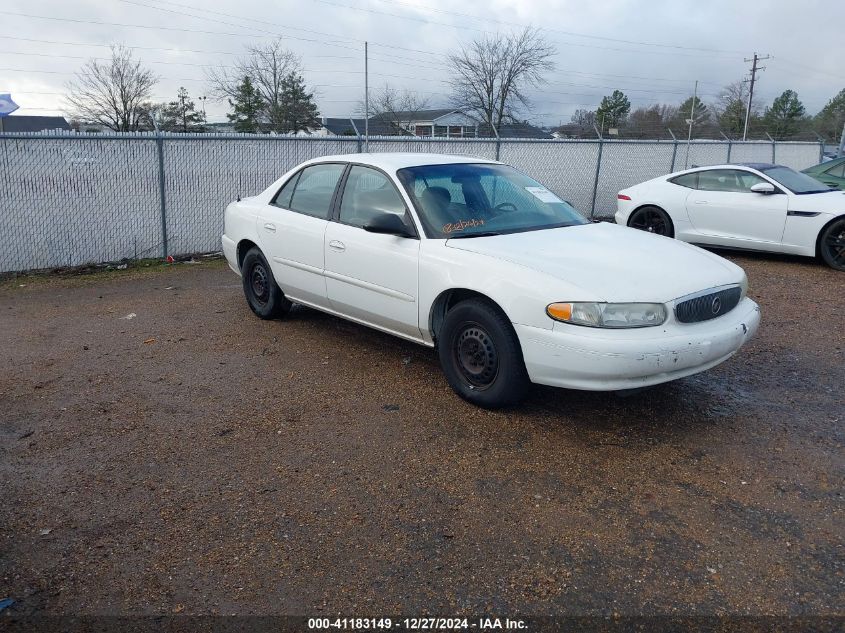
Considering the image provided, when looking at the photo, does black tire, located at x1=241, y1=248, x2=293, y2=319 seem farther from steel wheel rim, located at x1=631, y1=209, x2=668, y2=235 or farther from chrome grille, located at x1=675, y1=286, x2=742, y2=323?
steel wheel rim, located at x1=631, y1=209, x2=668, y2=235

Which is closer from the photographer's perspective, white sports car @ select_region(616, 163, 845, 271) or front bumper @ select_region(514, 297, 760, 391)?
front bumper @ select_region(514, 297, 760, 391)

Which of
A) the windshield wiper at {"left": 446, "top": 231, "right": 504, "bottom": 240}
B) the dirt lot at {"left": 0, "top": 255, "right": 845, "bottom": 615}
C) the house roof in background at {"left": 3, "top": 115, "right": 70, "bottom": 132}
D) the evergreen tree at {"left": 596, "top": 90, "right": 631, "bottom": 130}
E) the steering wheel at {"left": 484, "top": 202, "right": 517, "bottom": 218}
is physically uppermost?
the evergreen tree at {"left": 596, "top": 90, "right": 631, "bottom": 130}

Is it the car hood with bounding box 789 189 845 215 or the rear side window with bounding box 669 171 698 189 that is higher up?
the rear side window with bounding box 669 171 698 189

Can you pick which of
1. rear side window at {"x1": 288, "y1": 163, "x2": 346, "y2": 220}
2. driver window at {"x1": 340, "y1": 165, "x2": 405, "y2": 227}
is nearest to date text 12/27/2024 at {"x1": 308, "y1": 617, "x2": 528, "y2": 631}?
driver window at {"x1": 340, "y1": 165, "x2": 405, "y2": 227}

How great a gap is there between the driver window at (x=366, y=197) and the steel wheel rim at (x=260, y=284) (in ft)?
4.36

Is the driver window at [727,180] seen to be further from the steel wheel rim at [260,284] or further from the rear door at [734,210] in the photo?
the steel wheel rim at [260,284]

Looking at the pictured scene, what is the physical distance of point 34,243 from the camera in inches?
358

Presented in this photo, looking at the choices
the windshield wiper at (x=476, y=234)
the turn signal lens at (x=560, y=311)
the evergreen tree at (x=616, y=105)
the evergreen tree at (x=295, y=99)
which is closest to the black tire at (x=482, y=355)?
the turn signal lens at (x=560, y=311)

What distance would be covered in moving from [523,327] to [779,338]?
3225 millimetres

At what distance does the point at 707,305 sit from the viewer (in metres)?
4.14

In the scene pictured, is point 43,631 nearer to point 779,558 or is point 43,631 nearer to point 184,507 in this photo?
point 184,507

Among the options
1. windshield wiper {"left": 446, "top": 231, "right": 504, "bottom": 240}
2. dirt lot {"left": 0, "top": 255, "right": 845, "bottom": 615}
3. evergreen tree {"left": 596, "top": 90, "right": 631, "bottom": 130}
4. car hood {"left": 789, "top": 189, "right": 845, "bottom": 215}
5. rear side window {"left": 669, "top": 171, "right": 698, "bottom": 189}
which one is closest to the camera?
dirt lot {"left": 0, "top": 255, "right": 845, "bottom": 615}

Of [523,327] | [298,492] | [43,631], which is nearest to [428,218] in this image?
[523,327]

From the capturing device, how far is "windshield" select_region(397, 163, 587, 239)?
15.9ft
